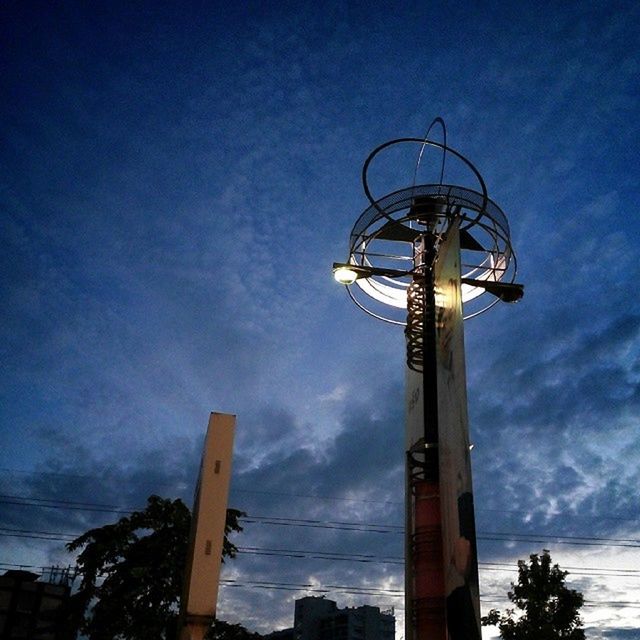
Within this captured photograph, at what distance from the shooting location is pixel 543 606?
79.9 ft

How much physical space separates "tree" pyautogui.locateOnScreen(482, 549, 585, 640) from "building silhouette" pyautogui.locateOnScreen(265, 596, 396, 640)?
Result: 98494mm

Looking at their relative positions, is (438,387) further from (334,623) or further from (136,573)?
(334,623)

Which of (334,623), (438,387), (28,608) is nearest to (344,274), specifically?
(438,387)

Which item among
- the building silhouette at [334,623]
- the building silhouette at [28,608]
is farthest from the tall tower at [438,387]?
the building silhouette at [334,623]

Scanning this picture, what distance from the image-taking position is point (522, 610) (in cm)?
2502

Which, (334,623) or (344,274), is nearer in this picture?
(344,274)

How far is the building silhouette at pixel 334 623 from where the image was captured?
11569cm

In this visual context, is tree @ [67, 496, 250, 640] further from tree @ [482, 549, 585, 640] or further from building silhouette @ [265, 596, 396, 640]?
building silhouette @ [265, 596, 396, 640]

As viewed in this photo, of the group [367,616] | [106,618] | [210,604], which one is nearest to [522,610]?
[106,618]

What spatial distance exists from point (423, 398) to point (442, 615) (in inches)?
119

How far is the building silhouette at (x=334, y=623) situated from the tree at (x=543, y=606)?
9849 cm

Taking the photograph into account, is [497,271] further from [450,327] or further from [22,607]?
[22,607]

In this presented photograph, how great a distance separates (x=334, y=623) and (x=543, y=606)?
105 meters

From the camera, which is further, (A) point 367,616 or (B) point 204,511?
(A) point 367,616
